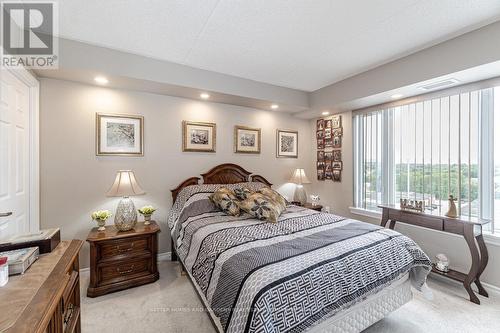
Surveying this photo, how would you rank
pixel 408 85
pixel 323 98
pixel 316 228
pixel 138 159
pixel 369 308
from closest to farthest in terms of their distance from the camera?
pixel 369 308
pixel 316 228
pixel 408 85
pixel 138 159
pixel 323 98

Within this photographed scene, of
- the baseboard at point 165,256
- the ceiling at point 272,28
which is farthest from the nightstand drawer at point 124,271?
the ceiling at point 272,28

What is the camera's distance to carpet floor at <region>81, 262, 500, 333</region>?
1861 millimetres

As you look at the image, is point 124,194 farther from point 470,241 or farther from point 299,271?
point 470,241

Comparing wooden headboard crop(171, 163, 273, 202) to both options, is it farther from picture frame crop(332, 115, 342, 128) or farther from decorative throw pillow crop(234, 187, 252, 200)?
picture frame crop(332, 115, 342, 128)

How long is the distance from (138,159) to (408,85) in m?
3.49

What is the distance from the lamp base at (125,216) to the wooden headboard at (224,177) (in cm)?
65

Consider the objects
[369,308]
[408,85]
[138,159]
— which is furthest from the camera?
[138,159]

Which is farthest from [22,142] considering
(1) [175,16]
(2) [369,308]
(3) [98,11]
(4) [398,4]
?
(4) [398,4]

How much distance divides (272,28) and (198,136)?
1831mm

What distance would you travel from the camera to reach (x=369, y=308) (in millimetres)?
1698

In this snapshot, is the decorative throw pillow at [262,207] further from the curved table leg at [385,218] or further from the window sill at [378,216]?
the window sill at [378,216]

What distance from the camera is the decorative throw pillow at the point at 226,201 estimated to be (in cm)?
270

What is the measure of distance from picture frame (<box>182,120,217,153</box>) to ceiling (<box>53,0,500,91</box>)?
Answer: 861mm

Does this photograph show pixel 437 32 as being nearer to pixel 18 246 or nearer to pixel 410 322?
pixel 410 322
